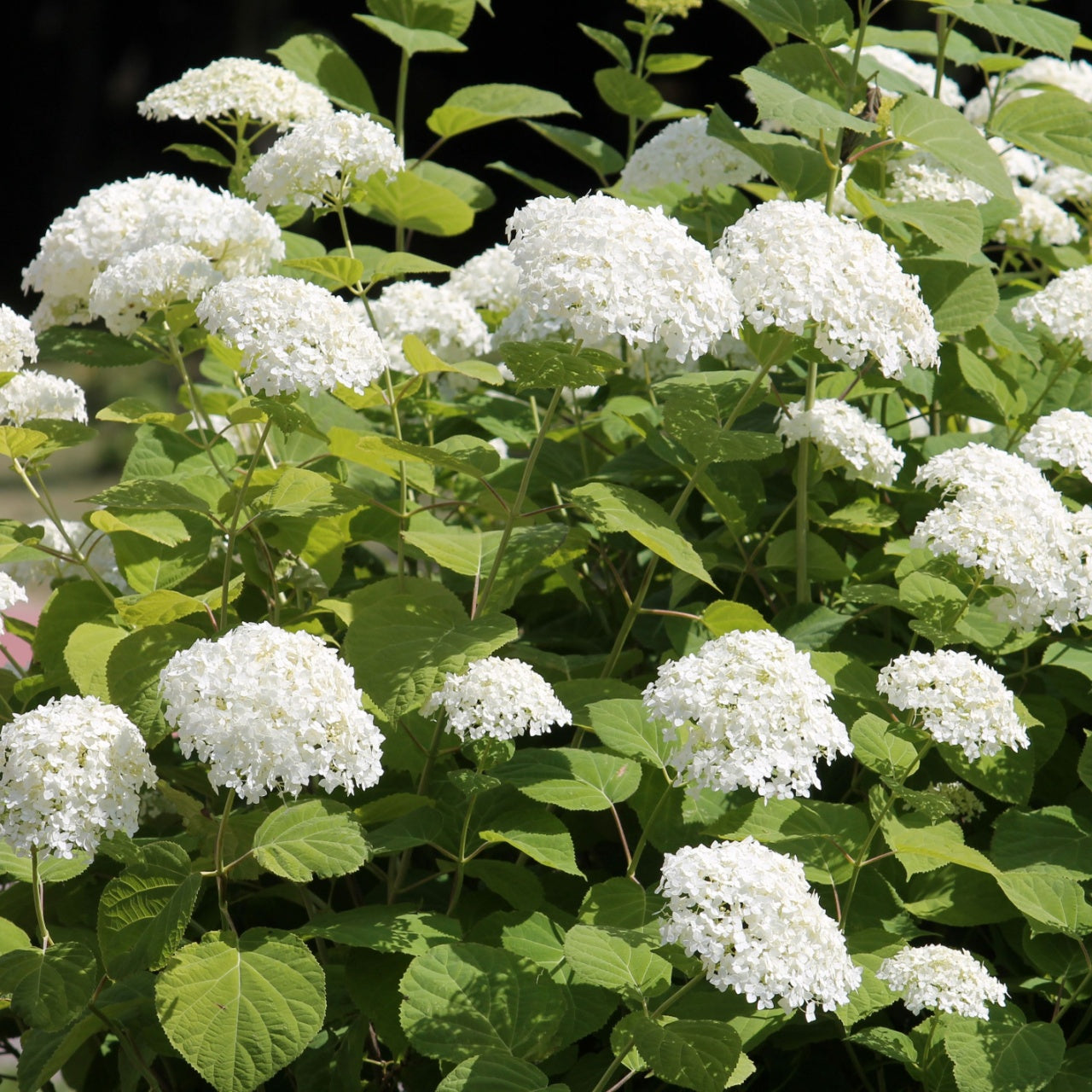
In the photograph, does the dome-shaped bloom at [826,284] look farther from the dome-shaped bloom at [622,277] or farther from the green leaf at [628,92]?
the green leaf at [628,92]

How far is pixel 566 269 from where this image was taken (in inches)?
54.1

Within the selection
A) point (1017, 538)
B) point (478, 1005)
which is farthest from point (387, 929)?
point (1017, 538)

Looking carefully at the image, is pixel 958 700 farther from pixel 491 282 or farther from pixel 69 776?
pixel 491 282

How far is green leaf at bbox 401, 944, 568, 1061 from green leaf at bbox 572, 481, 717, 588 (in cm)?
46

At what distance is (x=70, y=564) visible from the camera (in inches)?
82.8

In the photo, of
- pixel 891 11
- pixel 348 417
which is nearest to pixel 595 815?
pixel 348 417

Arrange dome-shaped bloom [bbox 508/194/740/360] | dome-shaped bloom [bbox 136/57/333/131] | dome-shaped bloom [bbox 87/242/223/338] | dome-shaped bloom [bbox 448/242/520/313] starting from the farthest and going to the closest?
dome-shaped bloom [bbox 448/242/520/313] < dome-shaped bloom [bbox 136/57/333/131] < dome-shaped bloom [bbox 87/242/223/338] < dome-shaped bloom [bbox 508/194/740/360]

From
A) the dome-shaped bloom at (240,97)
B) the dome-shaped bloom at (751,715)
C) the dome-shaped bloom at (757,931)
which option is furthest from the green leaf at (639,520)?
the dome-shaped bloom at (240,97)

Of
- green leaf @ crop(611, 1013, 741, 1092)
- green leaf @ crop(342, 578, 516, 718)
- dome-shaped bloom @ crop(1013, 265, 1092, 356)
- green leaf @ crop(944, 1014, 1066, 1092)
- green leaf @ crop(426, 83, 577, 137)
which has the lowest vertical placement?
green leaf @ crop(944, 1014, 1066, 1092)

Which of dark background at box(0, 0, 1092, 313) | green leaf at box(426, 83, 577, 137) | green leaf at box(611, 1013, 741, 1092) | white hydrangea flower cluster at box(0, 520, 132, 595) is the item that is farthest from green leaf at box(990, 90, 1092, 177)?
dark background at box(0, 0, 1092, 313)

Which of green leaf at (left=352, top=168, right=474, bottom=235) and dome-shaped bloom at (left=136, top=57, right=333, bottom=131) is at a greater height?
dome-shaped bloom at (left=136, top=57, right=333, bottom=131)

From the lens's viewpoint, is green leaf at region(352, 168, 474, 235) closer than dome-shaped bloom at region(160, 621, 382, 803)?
No

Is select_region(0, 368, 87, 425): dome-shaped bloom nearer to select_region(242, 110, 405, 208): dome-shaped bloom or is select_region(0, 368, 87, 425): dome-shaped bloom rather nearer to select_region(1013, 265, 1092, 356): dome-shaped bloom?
select_region(242, 110, 405, 208): dome-shaped bloom

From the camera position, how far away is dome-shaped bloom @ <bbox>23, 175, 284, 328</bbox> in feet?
6.08
